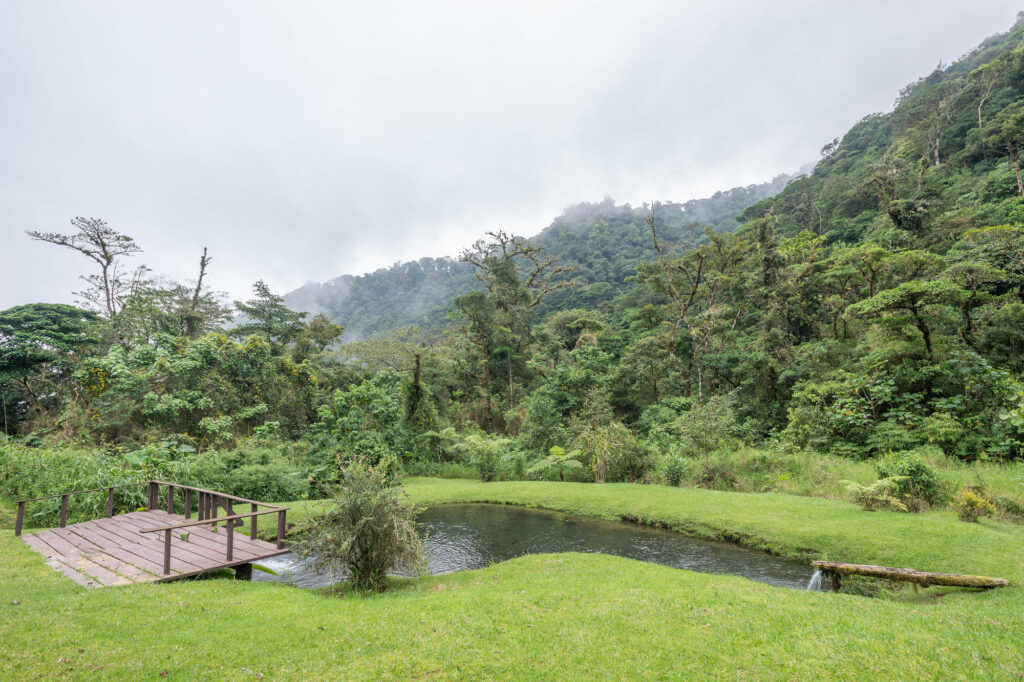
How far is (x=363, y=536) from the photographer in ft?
21.0

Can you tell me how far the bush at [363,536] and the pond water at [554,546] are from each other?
28.1 inches

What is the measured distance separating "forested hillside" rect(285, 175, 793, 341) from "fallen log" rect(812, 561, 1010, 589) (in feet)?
125

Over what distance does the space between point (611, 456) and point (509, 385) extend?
40.0 feet

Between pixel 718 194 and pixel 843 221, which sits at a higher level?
pixel 718 194

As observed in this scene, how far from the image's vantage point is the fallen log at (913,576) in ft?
18.6

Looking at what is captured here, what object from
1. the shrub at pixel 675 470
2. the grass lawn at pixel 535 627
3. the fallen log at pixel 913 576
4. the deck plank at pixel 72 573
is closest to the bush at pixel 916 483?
the grass lawn at pixel 535 627

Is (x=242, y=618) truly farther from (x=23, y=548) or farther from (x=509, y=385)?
(x=509, y=385)

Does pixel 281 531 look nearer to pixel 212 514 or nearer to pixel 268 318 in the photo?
pixel 212 514

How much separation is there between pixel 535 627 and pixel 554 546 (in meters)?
5.35

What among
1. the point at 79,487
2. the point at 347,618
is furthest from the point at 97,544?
the point at 347,618

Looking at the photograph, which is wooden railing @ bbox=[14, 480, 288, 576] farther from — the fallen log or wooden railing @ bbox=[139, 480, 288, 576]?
the fallen log

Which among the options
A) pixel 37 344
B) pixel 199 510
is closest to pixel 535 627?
pixel 199 510

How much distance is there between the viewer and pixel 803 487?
1220 centimetres

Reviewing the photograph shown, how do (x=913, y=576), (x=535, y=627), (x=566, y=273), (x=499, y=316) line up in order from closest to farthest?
(x=535, y=627) < (x=913, y=576) < (x=499, y=316) < (x=566, y=273)
